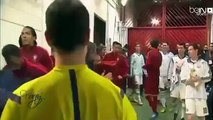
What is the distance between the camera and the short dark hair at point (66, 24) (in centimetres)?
98

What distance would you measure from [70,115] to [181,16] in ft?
43.2

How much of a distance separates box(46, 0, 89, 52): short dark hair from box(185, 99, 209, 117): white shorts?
386cm

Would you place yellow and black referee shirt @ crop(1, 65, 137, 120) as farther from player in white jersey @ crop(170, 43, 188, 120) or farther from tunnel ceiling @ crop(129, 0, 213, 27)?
tunnel ceiling @ crop(129, 0, 213, 27)

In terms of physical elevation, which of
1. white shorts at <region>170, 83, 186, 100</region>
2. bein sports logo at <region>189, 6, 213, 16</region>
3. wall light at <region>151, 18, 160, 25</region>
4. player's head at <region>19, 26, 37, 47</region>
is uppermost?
bein sports logo at <region>189, 6, 213, 16</region>

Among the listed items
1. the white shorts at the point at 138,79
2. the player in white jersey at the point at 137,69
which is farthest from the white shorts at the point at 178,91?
the white shorts at the point at 138,79

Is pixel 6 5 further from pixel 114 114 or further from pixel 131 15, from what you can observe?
pixel 131 15

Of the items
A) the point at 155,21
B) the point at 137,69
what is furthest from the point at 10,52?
the point at 155,21

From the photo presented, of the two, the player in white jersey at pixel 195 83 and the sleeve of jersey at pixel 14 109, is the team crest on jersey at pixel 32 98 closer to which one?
the sleeve of jersey at pixel 14 109

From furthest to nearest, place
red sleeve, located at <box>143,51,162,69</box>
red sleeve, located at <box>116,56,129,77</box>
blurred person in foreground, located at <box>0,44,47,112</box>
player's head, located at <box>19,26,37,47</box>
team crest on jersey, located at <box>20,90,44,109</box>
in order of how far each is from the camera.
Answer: red sleeve, located at <box>143,51,162,69</box> < red sleeve, located at <box>116,56,129,77</box> < player's head, located at <box>19,26,37,47</box> < blurred person in foreground, located at <box>0,44,47,112</box> < team crest on jersey, located at <box>20,90,44,109</box>

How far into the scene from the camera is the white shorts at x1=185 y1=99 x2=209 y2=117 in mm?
4621

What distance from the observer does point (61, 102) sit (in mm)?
989

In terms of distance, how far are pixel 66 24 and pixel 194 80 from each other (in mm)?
3806

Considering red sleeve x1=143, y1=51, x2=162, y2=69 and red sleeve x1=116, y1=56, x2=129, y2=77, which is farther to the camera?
red sleeve x1=143, y1=51, x2=162, y2=69

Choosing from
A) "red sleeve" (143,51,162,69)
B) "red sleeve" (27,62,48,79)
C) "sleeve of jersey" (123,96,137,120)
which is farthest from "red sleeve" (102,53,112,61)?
"sleeve of jersey" (123,96,137,120)
